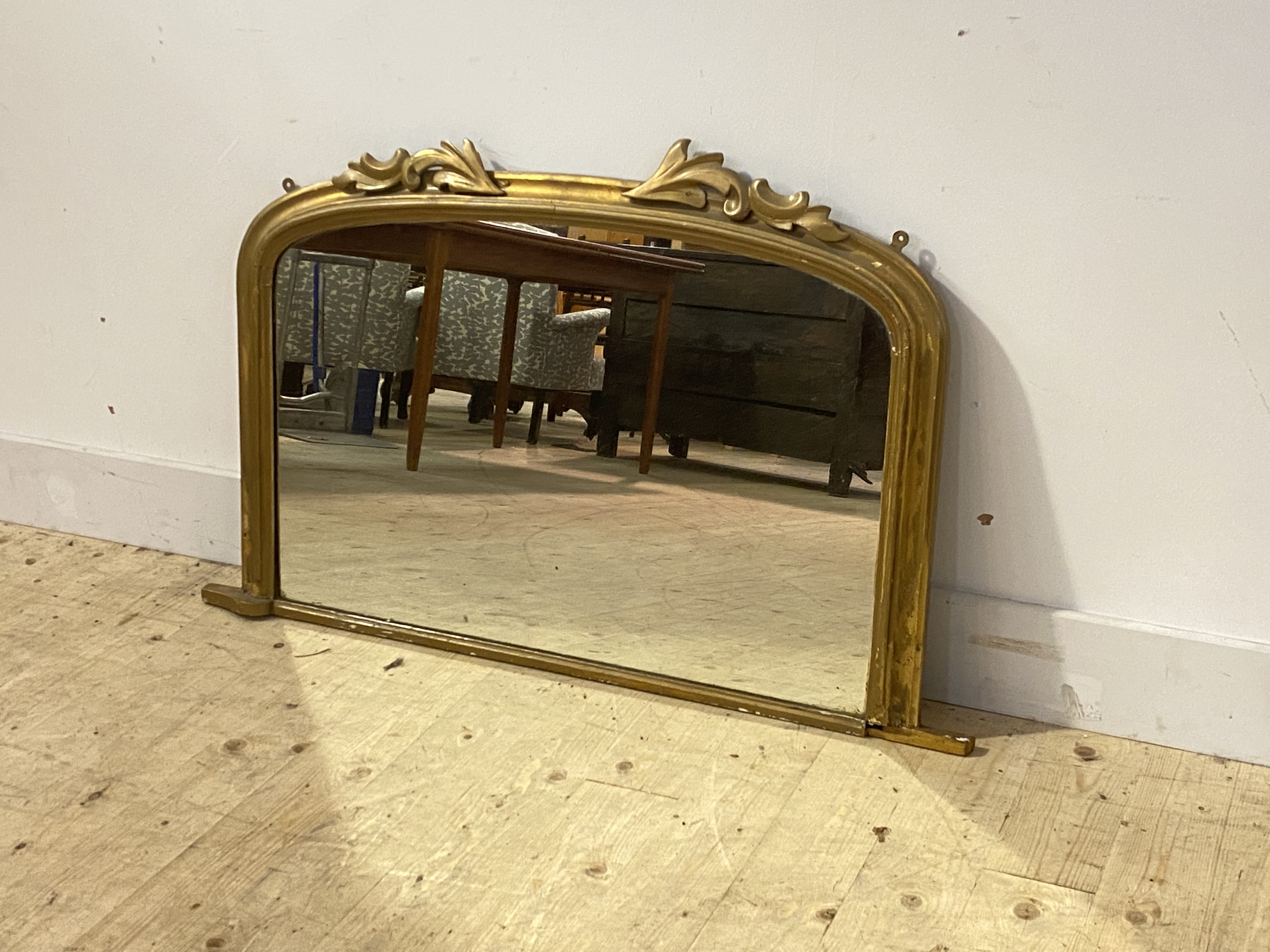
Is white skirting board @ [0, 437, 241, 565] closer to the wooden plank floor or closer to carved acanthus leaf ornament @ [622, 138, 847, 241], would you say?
the wooden plank floor

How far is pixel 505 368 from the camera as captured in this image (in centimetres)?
Result: 192

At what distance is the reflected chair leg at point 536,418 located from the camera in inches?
76.7

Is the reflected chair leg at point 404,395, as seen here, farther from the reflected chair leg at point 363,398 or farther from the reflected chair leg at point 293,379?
the reflected chair leg at point 293,379

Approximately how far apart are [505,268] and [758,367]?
0.43m

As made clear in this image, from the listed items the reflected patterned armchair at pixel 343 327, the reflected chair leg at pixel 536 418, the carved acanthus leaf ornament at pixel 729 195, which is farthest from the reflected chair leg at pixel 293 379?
the carved acanthus leaf ornament at pixel 729 195

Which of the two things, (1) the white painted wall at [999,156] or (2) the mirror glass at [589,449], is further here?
(2) the mirror glass at [589,449]

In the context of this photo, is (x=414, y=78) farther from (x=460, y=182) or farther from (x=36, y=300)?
(x=36, y=300)

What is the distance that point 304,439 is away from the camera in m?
2.06

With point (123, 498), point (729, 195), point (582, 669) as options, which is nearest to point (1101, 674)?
point (582, 669)

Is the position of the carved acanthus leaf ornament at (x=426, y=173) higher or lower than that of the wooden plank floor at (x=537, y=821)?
higher

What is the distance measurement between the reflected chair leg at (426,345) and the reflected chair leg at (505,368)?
0.11 metres

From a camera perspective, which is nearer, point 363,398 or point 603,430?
point 603,430

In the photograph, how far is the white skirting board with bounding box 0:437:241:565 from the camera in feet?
7.50

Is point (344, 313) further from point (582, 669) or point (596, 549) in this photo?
point (582, 669)
